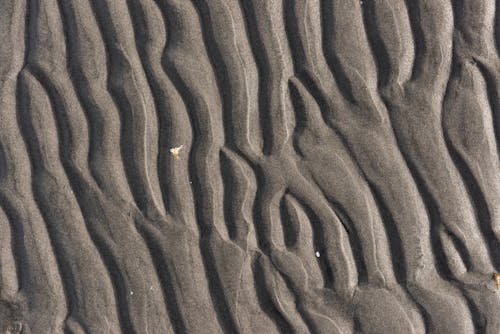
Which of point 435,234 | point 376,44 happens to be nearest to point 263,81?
Answer: point 376,44

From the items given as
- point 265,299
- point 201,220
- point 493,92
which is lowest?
point 265,299

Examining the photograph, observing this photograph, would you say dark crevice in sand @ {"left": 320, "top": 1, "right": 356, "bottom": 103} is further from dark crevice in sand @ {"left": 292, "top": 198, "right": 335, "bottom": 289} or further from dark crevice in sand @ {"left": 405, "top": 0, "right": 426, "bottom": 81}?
dark crevice in sand @ {"left": 292, "top": 198, "right": 335, "bottom": 289}

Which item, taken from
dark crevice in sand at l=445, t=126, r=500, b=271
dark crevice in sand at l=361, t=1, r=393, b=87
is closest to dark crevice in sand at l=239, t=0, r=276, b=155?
dark crevice in sand at l=361, t=1, r=393, b=87

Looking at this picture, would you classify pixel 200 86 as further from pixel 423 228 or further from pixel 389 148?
pixel 423 228

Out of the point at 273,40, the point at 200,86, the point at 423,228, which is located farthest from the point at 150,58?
the point at 423,228

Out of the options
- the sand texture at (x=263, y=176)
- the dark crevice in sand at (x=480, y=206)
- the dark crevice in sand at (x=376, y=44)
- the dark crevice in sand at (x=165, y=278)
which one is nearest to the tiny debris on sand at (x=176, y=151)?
the sand texture at (x=263, y=176)

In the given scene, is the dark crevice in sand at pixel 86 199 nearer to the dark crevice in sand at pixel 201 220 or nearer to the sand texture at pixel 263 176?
the sand texture at pixel 263 176

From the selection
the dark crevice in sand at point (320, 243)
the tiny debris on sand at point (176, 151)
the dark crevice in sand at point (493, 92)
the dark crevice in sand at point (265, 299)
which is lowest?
the dark crevice in sand at point (265, 299)

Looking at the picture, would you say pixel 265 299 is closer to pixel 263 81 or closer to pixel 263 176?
pixel 263 176

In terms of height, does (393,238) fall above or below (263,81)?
below
